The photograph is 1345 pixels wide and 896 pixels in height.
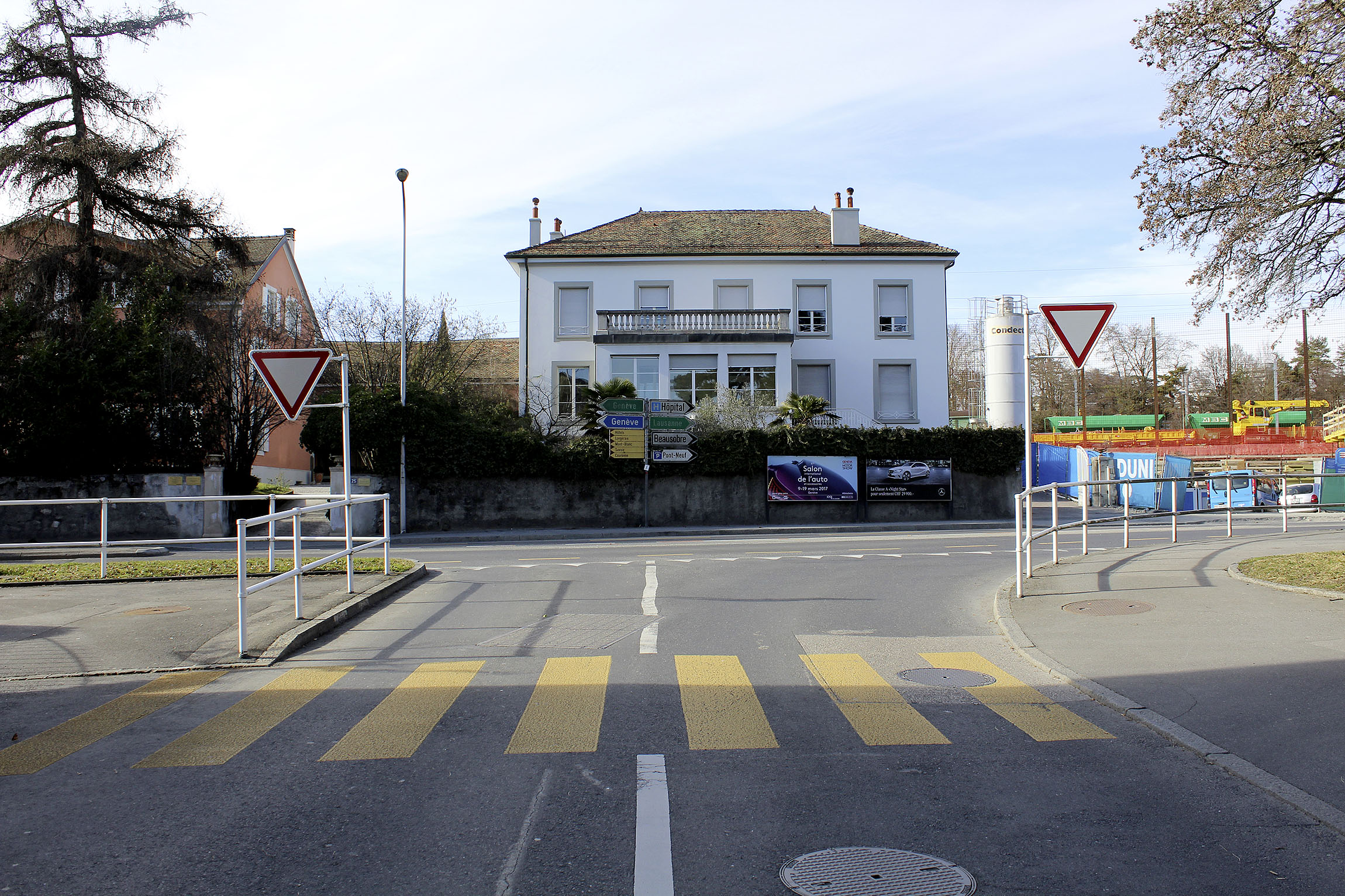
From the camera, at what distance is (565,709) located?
21.3ft

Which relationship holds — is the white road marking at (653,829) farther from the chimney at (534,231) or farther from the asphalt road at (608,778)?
the chimney at (534,231)

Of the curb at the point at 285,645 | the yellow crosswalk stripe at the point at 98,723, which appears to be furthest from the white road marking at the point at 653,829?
the curb at the point at 285,645

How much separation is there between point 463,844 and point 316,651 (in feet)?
17.0

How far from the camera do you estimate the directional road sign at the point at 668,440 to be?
28562 mm

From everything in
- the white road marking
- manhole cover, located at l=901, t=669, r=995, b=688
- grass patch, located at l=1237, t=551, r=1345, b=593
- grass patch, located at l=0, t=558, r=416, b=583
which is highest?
grass patch, located at l=1237, t=551, r=1345, b=593

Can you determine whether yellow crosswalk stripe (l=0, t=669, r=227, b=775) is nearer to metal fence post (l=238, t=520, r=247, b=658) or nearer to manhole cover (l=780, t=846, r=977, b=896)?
metal fence post (l=238, t=520, r=247, b=658)

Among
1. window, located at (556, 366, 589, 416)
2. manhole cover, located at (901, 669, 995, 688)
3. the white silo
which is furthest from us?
the white silo

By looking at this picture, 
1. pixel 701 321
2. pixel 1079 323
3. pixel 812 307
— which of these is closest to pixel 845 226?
pixel 812 307

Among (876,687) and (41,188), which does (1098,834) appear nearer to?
(876,687)

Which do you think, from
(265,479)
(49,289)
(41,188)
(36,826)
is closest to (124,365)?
(49,289)

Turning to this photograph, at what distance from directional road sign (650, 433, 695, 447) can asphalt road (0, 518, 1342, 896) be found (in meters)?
19.3

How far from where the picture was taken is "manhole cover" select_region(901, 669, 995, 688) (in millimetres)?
7312

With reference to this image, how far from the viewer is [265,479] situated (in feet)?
127

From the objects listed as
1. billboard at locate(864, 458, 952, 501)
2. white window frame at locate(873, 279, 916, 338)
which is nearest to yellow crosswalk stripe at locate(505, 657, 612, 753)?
billboard at locate(864, 458, 952, 501)
